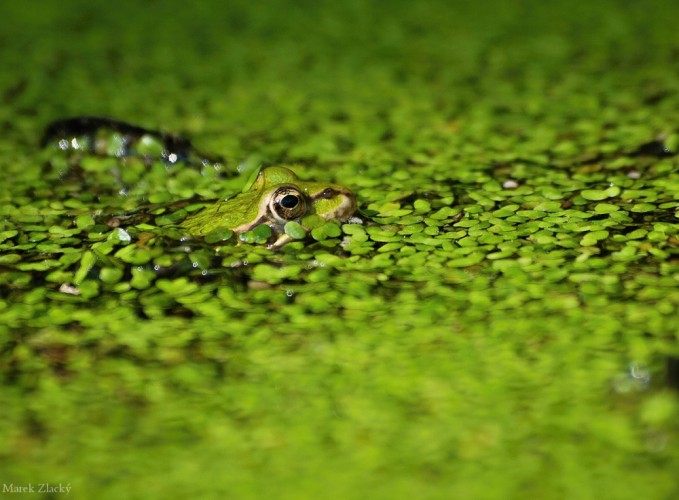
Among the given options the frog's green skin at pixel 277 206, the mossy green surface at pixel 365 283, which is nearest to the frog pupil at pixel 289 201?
the frog's green skin at pixel 277 206

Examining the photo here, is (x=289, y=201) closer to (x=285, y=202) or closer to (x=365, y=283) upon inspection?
(x=285, y=202)

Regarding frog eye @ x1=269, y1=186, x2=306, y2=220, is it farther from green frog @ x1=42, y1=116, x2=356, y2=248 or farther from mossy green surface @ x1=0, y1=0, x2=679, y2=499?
mossy green surface @ x1=0, y1=0, x2=679, y2=499

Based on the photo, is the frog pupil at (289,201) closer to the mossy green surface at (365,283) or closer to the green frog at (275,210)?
the green frog at (275,210)

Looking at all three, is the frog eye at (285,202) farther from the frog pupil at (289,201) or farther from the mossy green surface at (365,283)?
the mossy green surface at (365,283)

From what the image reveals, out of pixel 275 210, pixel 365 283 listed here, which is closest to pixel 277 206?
pixel 275 210

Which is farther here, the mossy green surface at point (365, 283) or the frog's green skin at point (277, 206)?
the frog's green skin at point (277, 206)

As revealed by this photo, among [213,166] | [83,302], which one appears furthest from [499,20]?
[83,302]

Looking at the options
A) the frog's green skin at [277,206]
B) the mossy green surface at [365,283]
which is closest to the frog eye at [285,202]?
the frog's green skin at [277,206]
